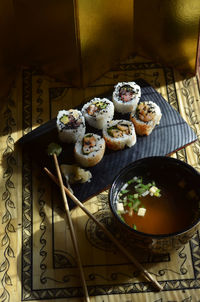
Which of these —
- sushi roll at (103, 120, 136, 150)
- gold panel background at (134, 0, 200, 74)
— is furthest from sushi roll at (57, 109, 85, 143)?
gold panel background at (134, 0, 200, 74)

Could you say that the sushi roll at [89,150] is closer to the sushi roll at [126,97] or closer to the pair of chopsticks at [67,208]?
the pair of chopsticks at [67,208]

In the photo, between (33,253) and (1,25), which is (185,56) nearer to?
(1,25)

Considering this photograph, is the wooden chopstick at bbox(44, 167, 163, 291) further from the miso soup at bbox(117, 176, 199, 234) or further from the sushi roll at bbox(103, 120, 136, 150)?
the sushi roll at bbox(103, 120, 136, 150)

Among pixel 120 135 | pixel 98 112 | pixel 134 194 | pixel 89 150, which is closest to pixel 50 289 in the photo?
pixel 134 194

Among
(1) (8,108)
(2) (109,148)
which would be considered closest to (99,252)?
(2) (109,148)

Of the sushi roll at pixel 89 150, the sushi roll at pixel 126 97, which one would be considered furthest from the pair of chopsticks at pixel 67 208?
the sushi roll at pixel 126 97
